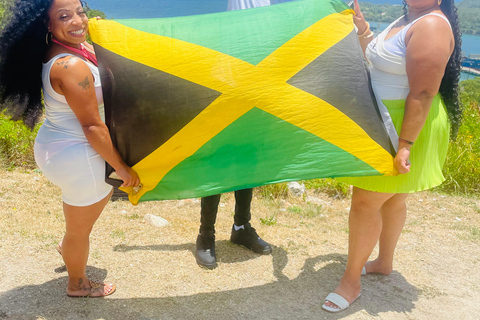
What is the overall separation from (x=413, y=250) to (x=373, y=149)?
1.77 metres

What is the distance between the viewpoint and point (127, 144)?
2.49m

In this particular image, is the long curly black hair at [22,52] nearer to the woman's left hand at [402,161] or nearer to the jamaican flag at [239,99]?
the jamaican flag at [239,99]

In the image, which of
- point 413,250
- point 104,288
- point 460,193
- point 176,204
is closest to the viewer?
point 104,288

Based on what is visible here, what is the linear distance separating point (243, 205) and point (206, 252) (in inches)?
19.4

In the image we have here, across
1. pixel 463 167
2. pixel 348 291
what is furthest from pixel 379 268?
pixel 463 167

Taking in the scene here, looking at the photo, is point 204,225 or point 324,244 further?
point 324,244

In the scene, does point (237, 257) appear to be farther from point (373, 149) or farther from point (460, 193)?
point (460, 193)

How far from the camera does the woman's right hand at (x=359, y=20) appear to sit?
2875 millimetres

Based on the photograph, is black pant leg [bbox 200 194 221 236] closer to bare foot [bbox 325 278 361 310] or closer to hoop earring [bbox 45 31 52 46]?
bare foot [bbox 325 278 361 310]

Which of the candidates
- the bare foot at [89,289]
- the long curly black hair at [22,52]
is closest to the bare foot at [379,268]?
the bare foot at [89,289]

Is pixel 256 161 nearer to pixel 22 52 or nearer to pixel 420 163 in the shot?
pixel 420 163

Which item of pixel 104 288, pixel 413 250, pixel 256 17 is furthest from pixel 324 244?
pixel 256 17

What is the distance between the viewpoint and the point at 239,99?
2.46 meters

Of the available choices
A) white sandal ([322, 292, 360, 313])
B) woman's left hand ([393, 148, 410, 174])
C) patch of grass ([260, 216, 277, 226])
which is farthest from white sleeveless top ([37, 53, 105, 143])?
patch of grass ([260, 216, 277, 226])
